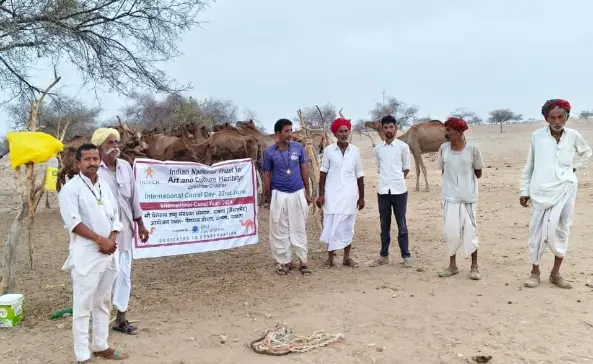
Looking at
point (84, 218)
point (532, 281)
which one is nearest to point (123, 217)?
point (84, 218)

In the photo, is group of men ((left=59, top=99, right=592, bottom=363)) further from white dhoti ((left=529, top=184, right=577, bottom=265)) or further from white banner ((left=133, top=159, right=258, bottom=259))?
white banner ((left=133, top=159, right=258, bottom=259))

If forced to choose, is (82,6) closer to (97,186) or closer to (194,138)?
(194,138)

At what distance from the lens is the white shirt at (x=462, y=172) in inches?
224

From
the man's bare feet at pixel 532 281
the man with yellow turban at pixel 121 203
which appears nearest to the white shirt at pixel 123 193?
the man with yellow turban at pixel 121 203

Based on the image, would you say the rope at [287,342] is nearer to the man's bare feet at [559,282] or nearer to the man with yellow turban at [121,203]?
the man with yellow turban at [121,203]

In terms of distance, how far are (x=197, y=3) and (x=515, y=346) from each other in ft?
26.3

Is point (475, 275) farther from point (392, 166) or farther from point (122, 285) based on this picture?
point (122, 285)

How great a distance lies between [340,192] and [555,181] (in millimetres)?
2413

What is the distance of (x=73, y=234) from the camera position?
3.53 m

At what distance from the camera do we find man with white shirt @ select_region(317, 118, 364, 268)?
622 centimetres

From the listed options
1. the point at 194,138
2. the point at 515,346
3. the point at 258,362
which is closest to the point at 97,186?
the point at 258,362

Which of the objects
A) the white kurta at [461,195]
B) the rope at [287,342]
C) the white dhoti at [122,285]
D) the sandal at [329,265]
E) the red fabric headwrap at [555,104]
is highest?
the red fabric headwrap at [555,104]

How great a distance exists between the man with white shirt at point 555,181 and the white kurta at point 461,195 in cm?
64

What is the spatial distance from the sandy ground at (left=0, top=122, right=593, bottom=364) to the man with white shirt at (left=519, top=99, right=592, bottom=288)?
0.44 m
